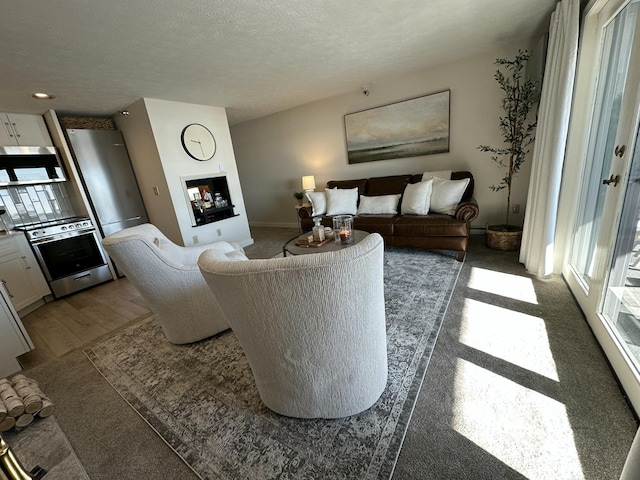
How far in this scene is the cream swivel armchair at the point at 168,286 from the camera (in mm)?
1548

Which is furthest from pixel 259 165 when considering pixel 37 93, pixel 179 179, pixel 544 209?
pixel 544 209

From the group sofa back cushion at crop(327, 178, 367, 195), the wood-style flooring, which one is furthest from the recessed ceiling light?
sofa back cushion at crop(327, 178, 367, 195)

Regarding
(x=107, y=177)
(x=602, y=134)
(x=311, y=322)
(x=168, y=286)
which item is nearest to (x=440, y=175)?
(x=602, y=134)

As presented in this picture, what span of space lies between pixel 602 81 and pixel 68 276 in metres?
5.50

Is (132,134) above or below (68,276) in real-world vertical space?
above

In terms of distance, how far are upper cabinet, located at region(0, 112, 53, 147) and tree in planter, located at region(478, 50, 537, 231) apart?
539cm

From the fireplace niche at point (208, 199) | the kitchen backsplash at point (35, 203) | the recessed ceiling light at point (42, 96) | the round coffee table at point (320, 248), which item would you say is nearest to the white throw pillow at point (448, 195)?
the round coffee table at point (320, 248)

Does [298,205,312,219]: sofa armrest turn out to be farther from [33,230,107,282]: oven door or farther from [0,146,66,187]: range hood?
[0,146,66,187]: range hood

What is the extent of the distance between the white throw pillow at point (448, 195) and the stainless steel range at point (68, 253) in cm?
441

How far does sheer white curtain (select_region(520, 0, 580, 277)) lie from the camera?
1.86 metres

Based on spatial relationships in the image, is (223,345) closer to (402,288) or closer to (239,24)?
(402,288)

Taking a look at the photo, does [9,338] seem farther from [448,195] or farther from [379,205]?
[448,195]

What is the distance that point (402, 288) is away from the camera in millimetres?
2316

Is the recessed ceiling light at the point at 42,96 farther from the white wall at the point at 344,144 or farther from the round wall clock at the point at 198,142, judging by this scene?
the white wall at the point at 344,144
